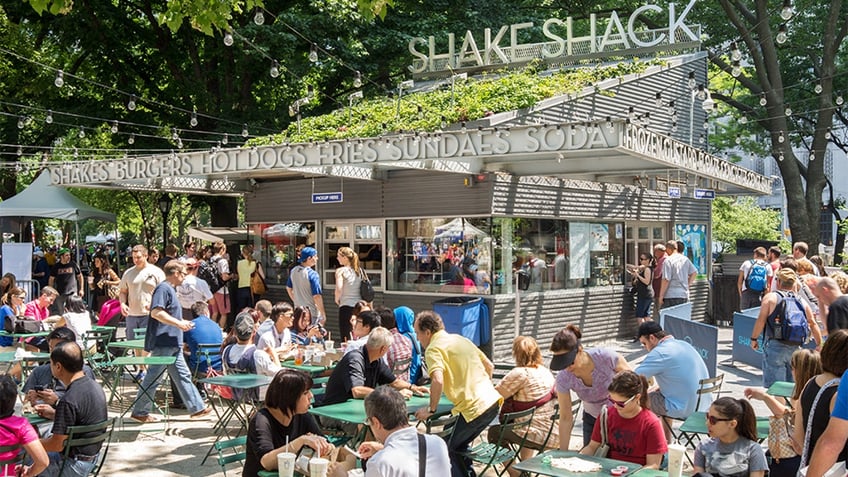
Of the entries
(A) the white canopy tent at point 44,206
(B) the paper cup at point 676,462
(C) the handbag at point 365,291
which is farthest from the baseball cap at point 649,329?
(A) the white canopy tent at point 44,206

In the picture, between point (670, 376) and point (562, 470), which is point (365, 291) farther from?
point (562, 470)

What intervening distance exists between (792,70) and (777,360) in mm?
23463

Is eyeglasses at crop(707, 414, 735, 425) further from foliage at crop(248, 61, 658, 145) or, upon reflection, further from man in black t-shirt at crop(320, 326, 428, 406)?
foliage at crop(248, 61, 658, 145)

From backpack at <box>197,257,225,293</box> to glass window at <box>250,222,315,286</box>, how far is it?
129cm

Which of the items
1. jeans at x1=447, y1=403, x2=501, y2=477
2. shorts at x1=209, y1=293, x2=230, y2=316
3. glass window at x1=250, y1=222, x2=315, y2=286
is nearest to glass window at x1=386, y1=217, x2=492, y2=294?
glass window at x1=250, y1=222, x2=315, y2=286

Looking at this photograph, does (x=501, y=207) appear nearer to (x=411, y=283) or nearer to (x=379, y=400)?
(x=411, y=283)

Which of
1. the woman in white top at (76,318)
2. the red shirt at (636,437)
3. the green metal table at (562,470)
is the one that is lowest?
the green metal table at (562,470)

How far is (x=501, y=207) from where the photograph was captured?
13477 mm

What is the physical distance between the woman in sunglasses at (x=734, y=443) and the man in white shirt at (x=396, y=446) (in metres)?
1.69

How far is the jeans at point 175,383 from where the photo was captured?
29.9ft

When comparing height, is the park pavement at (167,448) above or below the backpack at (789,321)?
below

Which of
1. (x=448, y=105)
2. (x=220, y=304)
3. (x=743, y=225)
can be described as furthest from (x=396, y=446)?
(x=743, y=225)

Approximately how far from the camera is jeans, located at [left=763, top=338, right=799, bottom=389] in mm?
9203

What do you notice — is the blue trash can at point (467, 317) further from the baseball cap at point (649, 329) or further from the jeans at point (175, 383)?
the baseball cap at point (649, 329)
